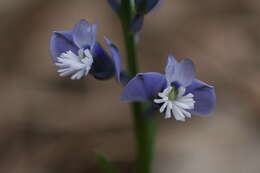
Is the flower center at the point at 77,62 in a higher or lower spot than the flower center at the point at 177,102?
higher

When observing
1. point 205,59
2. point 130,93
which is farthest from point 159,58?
point 130,93

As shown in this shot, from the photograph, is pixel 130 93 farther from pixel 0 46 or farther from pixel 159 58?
pixel 0 46

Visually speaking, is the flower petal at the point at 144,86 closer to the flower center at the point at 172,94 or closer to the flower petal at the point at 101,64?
the flower center at the point at 172,94

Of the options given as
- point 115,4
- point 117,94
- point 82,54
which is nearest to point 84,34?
point 82,54

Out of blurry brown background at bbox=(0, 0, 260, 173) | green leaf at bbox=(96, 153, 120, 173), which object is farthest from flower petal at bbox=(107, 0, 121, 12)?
blurry brown background at bbox=(0, 0, 260, 173)

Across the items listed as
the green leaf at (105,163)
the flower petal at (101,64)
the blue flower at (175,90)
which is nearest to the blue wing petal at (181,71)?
the blue flower at (175,90)

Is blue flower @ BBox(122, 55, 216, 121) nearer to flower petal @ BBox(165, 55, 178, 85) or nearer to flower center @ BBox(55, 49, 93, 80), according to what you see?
flower petal @ BBox(165, 55, 178, 85)

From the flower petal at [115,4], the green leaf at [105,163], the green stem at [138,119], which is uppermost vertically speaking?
the flower petal at [115,4]
